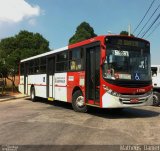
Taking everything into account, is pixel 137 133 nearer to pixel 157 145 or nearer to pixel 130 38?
pixel 157 145

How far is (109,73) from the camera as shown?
1409 cm

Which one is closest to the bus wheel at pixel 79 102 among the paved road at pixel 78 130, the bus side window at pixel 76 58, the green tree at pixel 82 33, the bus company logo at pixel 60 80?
the bus side window at pixel 76 58

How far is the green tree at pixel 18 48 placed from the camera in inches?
1561

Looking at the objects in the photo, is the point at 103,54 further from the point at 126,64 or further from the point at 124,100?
the point at 124,100

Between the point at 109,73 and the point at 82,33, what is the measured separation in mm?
46553

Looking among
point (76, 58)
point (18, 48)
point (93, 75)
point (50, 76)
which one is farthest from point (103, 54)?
point (18, 48)

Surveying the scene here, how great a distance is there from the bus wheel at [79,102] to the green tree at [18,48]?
23.2 metres

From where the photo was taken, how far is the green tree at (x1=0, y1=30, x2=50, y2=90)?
39.7 m

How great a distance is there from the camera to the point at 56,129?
11.4 m

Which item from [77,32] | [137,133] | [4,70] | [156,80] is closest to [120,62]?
[137,133]

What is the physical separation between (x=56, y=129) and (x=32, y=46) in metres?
33.3

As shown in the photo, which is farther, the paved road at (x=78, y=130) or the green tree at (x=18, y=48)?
the green tree at (x=18, y=48)

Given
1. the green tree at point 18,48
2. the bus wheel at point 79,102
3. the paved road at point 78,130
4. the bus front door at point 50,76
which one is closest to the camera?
the paved road at point 78,130

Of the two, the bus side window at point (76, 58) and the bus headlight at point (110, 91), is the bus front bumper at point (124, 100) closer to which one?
the bus headlight at point (110, 91)
